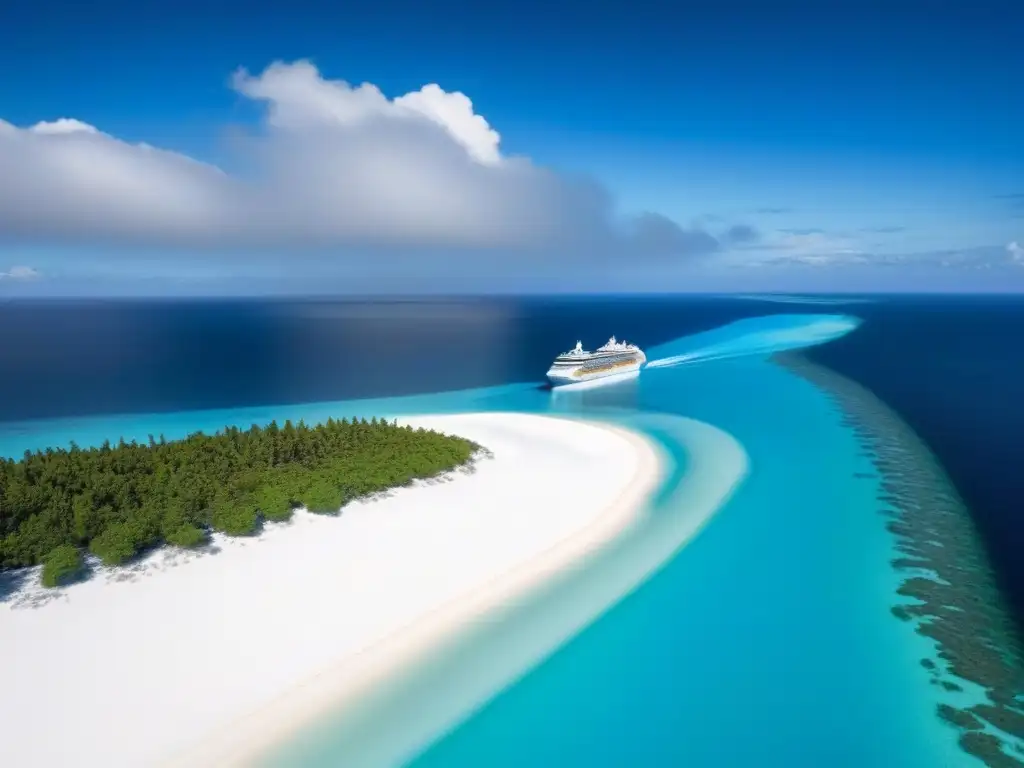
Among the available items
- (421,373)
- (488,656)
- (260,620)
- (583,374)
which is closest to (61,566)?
(260,620)

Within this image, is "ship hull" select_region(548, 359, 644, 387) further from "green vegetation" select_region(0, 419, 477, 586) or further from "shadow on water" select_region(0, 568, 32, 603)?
"shadow on water" select_region(0, 568, 32, 603)

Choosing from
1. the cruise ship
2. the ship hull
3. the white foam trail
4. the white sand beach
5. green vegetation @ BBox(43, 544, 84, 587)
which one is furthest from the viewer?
the white foam trail

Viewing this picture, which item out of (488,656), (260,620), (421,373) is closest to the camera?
(488,656)

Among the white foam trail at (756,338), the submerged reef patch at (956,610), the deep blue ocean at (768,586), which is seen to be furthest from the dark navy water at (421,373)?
the white foam trail at (756,338)

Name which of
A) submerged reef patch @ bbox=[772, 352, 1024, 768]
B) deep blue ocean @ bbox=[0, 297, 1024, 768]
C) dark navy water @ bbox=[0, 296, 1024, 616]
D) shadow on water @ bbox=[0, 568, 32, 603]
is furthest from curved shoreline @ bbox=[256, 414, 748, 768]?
dark navy water @ bbox=[0, 296, 1024, 616]

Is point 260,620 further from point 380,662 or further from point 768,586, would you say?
point 768,586

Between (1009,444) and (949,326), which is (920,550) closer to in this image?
(1009,444)

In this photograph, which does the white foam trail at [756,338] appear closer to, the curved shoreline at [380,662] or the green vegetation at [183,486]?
the green vegetation at [183,486]
